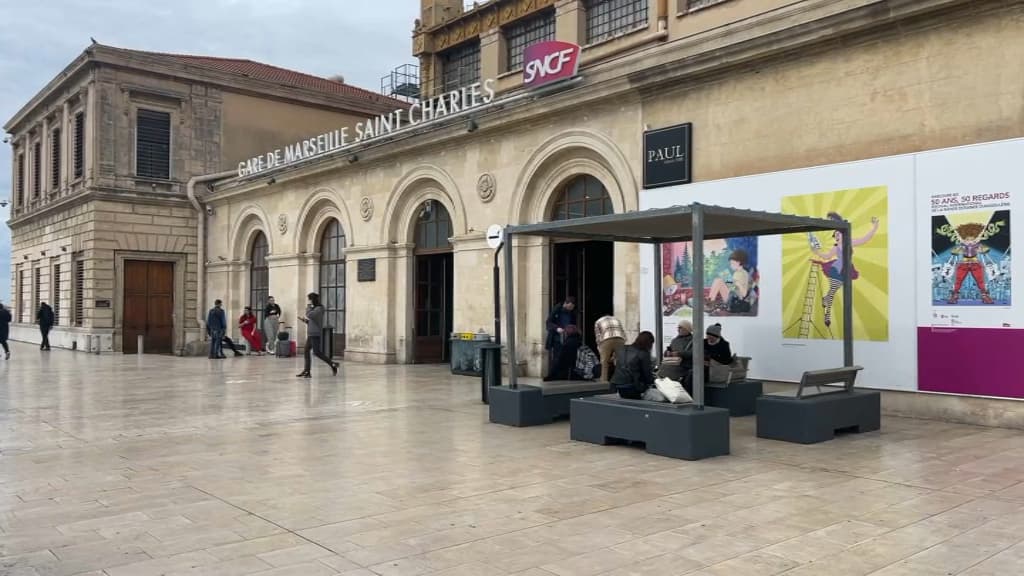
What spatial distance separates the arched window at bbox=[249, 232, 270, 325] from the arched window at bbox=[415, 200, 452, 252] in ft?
26.8

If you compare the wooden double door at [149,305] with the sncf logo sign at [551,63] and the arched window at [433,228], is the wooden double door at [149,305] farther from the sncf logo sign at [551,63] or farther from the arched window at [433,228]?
the sncf logo sign at [551,63]

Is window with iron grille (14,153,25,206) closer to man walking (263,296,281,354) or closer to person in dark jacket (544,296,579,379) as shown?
man walking (263,296,281,354)

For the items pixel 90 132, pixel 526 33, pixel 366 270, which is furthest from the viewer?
pixel 526 33

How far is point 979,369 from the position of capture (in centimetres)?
973

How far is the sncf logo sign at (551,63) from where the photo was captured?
15.1 meters

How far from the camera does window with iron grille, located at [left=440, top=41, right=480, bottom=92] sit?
30.3 metres

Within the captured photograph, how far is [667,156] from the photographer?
13.4 meters

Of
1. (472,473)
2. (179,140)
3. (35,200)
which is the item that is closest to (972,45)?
(472,473)

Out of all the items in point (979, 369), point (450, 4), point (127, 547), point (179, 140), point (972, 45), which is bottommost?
point (127, 547)

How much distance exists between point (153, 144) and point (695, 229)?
25076mm

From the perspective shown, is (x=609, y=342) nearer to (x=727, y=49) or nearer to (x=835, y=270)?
(x=835, y=270)

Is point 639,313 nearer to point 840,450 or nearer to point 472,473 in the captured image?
point 840,450

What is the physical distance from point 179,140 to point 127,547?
2604cm

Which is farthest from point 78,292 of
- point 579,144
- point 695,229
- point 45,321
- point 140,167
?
point 695,229
